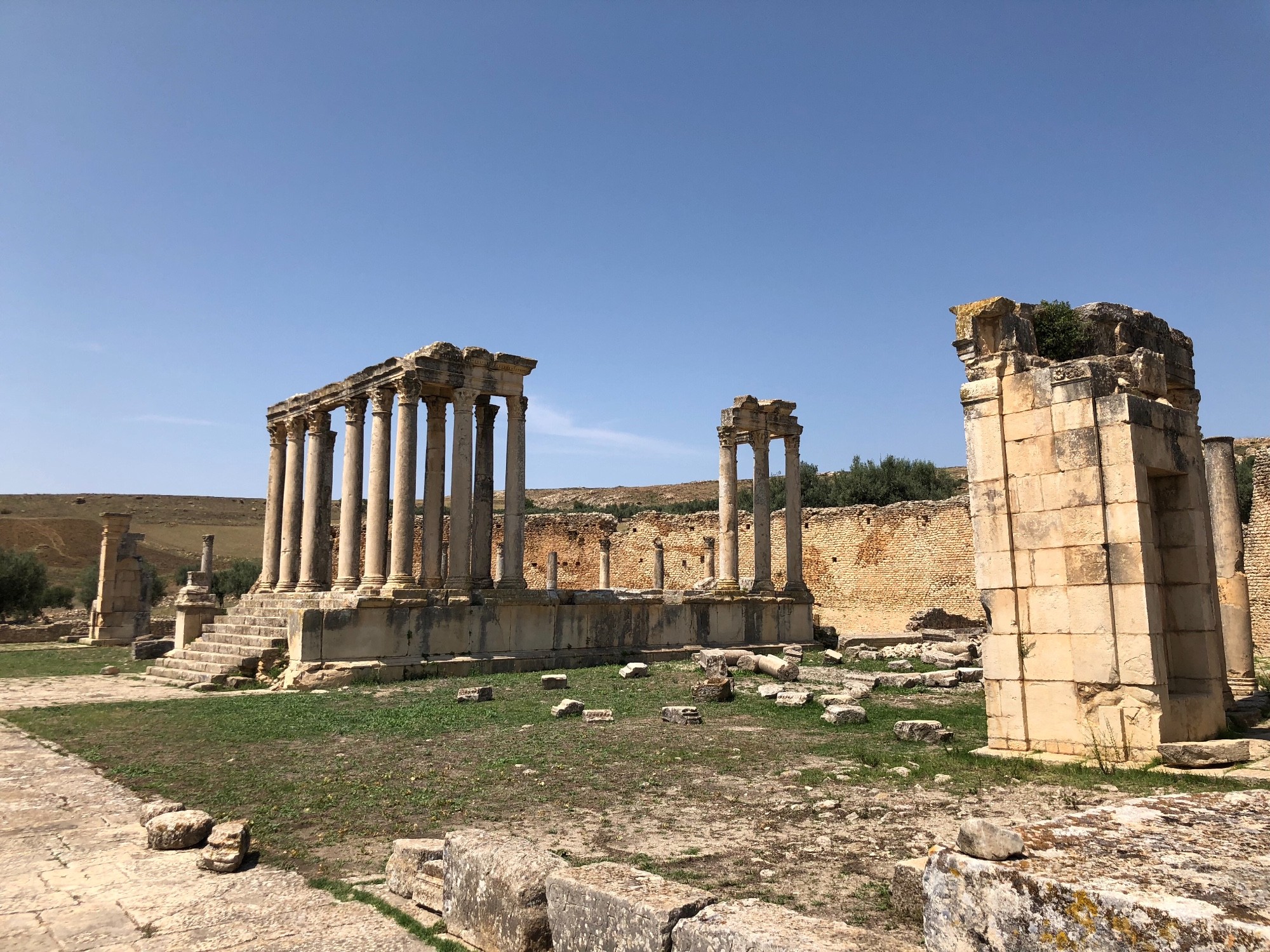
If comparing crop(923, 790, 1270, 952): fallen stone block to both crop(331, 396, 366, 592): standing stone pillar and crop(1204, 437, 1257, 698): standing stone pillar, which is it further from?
crop(331, 396, 366, 592): standing stone pillar

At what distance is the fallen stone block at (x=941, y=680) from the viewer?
1410 cm

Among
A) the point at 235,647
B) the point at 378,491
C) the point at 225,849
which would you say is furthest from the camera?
the point at 378,491

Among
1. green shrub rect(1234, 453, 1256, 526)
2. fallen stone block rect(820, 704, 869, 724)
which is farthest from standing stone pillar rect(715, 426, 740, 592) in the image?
green shrub rect(1234, 453, 1256, 526)

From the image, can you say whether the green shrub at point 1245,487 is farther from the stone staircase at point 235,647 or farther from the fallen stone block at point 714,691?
the stone staircase at point 235,647

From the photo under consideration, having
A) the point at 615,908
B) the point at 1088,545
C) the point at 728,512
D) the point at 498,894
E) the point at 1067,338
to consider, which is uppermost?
the point at 1067,338

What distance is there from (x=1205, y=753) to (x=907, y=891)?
431 centimetres

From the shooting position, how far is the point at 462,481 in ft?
59.5

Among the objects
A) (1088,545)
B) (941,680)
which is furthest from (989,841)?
(941,680)

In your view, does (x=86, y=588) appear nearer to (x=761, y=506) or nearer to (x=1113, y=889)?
(x=761, y=506)

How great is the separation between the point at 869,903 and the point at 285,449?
68.9 feet

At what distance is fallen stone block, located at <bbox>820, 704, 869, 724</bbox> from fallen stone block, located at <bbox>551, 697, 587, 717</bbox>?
308 centimetres

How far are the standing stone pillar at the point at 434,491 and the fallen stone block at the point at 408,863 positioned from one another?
1345cm

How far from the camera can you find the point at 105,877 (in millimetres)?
5055

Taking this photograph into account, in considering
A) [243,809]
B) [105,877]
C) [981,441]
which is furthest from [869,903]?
[981,441]
